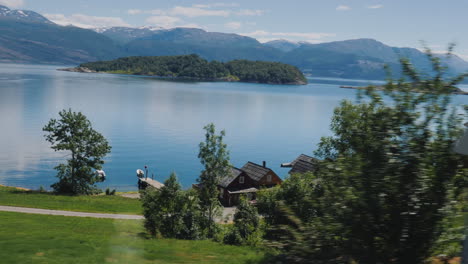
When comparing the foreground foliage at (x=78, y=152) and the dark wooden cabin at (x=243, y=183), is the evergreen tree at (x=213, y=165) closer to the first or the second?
the dark wooden cabin at (x=243, y=183)

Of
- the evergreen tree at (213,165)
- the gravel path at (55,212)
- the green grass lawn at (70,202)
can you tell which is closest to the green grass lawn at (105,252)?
the evergreen tree at (213,165)

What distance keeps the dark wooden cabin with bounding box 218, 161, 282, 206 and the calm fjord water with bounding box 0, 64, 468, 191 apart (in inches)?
327

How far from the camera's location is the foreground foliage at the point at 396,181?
6.53 m

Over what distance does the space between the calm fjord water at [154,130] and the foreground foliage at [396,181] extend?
150 feet

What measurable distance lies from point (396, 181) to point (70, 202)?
35.4 metres

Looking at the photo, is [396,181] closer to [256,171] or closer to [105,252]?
[105,252]

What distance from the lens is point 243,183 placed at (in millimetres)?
46281

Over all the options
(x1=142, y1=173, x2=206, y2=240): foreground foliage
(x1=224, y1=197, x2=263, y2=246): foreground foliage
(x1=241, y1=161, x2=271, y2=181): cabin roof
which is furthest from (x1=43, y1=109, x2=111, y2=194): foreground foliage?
(x1=224, y1=197, x2=263, y2=246): foreground foliage

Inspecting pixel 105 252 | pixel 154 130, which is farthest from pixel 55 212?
pixel 154 130

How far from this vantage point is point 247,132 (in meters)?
85.4

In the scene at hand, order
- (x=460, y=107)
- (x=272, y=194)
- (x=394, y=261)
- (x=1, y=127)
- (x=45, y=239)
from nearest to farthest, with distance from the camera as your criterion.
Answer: (x=394, y=261), (x=460, y=107), (x=45, y=239), (x=272, y=194), (x=1, y=127)

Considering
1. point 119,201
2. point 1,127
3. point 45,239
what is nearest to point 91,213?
point 119,201

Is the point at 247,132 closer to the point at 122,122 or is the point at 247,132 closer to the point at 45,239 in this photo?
the point at 122,122

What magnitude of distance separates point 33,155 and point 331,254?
5825 centimetres
